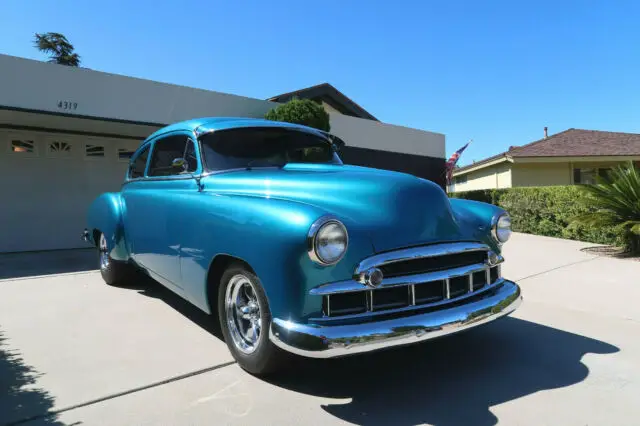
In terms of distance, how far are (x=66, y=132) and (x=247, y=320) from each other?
8.61 meters

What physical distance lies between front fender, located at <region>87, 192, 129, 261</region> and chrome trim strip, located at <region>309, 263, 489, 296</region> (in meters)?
3.05

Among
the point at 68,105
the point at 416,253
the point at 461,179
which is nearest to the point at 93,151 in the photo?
the point at 68,105

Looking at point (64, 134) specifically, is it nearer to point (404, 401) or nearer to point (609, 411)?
point (404, 401)

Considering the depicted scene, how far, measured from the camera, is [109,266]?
5223mm

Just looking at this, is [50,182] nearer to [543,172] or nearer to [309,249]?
[309,249]

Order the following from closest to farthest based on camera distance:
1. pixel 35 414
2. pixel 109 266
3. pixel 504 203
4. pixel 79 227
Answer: pixel 35 414, pixel 109 266, pixel 79 227, pixel 504 203

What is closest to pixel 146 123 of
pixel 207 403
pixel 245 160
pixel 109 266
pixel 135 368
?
pixel 109 266

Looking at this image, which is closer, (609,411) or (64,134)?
(609,411)

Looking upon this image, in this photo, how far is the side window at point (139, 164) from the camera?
4613 millimetres

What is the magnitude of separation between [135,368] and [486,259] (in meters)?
2.43

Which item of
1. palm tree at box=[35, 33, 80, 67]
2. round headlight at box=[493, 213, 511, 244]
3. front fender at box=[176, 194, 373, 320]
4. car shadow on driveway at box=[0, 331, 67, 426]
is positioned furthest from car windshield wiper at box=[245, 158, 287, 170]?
palm tree at box=[35, 33, 80, 67]

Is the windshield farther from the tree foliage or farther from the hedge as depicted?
the tree foliage

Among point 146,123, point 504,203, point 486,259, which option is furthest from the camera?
point 504,203

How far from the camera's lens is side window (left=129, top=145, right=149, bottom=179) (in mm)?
4613
